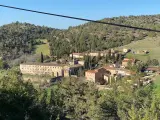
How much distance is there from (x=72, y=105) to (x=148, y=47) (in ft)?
167

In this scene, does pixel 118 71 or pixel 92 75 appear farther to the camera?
pixel 118 71

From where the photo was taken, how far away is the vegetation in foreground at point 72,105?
11.8m

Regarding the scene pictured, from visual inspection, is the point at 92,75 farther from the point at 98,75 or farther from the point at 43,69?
the point at 43,69

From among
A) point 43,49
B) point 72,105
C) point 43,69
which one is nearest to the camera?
point 72,105

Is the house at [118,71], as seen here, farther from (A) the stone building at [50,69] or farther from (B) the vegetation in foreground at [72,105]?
(B) the vegetation in foreground at [72,105]

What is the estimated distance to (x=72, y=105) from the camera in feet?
58.3

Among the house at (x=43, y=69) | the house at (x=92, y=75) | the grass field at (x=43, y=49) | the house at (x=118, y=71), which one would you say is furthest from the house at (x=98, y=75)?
the grass field at (x=43, y=49)

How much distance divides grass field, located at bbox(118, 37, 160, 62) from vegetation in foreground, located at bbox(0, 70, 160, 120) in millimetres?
38258

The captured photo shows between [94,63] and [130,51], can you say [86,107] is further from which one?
[130,51]

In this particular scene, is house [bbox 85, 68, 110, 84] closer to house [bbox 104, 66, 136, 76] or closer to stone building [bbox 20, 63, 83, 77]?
house [bbox 104, 66, 136, 76]

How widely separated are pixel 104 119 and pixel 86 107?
1.71m

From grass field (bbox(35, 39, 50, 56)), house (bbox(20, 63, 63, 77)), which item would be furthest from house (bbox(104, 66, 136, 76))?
grass field (bbox(35, 39, 50, 56))

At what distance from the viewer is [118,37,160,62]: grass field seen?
58125 millimetres

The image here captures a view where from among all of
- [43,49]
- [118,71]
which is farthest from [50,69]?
[43,49]
